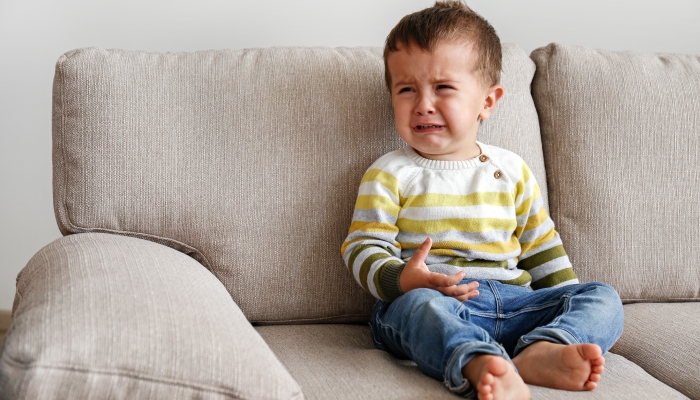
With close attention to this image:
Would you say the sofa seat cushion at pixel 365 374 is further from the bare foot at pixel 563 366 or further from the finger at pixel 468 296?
the finger at pixel 468 296

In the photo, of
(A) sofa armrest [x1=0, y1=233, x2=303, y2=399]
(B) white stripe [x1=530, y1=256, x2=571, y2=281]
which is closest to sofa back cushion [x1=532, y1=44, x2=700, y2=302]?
(B) white stripe [x1=530, y1=256, x2=571, y2=281]

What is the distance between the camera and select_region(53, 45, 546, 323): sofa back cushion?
1.43m

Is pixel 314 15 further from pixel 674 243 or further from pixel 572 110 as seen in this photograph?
pixel 674 243

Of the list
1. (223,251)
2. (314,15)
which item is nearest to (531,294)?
(223,251)

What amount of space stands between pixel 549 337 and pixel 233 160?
73 centimetres

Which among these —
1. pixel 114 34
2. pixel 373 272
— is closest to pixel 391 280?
pixel 373 272

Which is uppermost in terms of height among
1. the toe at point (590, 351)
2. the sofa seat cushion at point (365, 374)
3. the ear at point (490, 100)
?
the ear at point (490, 100)

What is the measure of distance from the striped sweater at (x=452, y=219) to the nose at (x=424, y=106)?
118mm

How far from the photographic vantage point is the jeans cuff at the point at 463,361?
105cm

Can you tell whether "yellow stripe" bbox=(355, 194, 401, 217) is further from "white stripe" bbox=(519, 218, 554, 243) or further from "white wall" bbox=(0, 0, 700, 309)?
"white wall" bbox=(0, 0, 700, 309)

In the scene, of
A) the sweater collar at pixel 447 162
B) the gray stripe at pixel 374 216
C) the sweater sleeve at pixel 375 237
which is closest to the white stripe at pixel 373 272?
the sweater sleeve at pixel 375 237

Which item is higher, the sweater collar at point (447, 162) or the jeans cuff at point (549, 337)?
the sweater collar at point (447, 162)

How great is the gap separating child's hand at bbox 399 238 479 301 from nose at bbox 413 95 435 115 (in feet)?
0.98

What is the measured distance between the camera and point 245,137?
58.8 inches
